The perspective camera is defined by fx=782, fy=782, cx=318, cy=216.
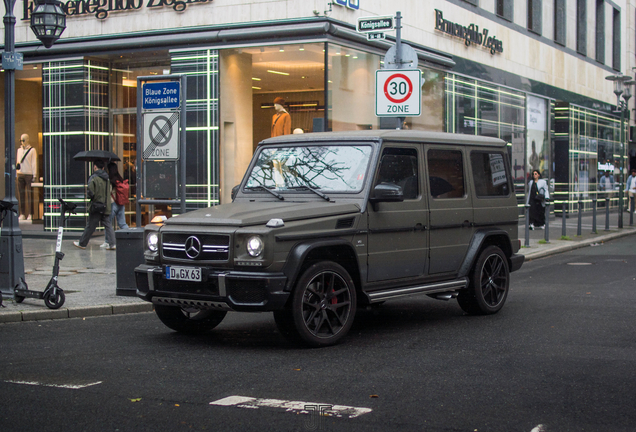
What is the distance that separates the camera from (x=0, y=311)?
875 centimetres

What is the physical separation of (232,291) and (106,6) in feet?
48.0

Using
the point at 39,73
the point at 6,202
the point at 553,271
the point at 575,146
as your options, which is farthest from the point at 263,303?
the point at 575,146

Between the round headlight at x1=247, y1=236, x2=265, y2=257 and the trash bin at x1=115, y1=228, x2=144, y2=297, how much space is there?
143 inches

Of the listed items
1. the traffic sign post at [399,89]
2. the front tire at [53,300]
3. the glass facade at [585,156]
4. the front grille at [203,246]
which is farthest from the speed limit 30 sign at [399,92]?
the glass facade at [585,156]

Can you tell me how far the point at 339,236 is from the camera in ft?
23.3

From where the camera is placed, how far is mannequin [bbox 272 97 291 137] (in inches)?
716

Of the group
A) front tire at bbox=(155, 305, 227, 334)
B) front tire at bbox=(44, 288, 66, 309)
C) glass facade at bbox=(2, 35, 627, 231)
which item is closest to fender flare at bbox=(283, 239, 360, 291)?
front tire at bbox=(155, 305, 227, 334)

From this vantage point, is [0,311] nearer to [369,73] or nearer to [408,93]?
[408,93]

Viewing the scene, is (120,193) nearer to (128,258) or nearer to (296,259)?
(128,258)

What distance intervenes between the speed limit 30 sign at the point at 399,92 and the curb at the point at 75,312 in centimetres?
539

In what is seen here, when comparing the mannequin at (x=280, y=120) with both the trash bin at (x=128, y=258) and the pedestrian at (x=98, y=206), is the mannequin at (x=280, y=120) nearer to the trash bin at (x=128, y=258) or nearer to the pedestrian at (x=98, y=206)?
the pedestrian at (x=98, y=206)

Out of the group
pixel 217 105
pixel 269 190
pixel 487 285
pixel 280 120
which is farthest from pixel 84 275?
pixel 280 120

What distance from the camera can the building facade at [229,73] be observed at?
17688 millimetres

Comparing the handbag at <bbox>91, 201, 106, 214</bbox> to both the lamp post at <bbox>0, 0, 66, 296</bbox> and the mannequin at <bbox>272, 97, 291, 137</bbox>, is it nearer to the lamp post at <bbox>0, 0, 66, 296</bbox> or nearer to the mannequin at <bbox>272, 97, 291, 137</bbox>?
the mannequin at <bbox>272, 97, 291, 137</bbox>
